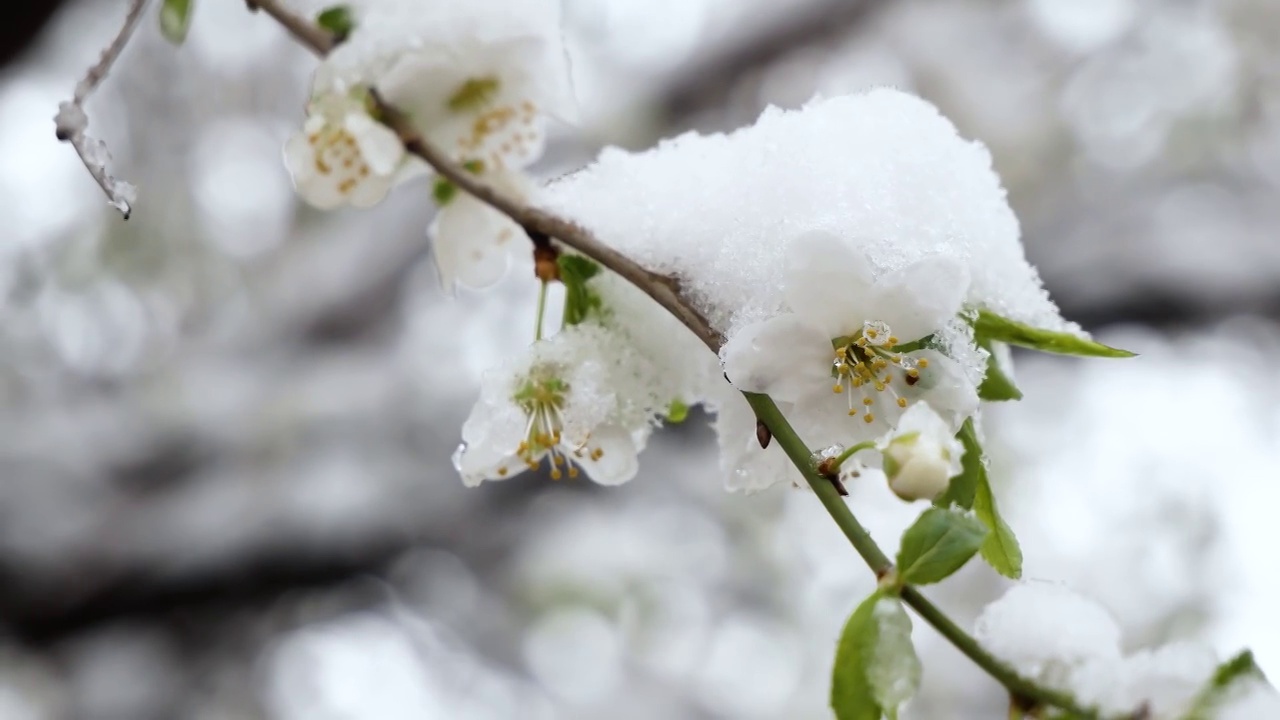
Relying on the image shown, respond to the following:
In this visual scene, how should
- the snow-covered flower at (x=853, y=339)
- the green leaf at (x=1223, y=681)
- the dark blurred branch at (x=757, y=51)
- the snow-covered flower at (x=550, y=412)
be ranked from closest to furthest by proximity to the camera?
the green leaf at (x=1223, y=681)
the snow-covered flower at (x=853, y=339)
the snow-covered flower at (x=550, y=412)
the dark blurred branch at (x=757, y=51)

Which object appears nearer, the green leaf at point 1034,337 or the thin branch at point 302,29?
the green leaf at point 1034,337

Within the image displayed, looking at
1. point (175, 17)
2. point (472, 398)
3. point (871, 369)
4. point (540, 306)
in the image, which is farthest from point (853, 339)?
point (472, 398)

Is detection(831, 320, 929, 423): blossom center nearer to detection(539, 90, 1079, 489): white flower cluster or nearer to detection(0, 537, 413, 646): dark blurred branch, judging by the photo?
detection(539, 90, 1079, 489): white flower cluster

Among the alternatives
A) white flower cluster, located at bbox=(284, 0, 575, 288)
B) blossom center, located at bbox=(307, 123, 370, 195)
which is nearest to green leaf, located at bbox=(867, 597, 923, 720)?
white flower cluster, located at bbox=(284, 0, 575, 288)

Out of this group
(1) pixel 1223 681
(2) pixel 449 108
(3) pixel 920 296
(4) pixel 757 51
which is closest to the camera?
(1) pixel 1223 681

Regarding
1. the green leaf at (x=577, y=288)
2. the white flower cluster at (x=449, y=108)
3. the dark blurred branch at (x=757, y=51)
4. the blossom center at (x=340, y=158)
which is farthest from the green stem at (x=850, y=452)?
the dark blurred branch at (x=757, y=51)

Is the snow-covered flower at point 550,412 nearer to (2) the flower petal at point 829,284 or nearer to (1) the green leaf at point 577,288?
(1) the green leaf at point 577,288

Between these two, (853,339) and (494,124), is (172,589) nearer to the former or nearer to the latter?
(494,124)
